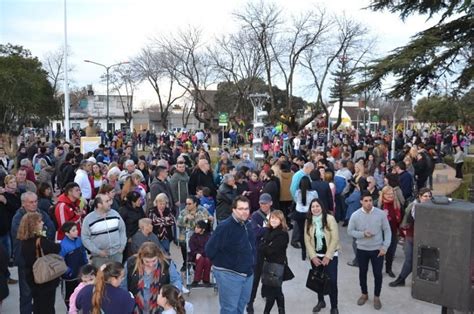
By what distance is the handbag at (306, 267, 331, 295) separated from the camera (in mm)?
6383

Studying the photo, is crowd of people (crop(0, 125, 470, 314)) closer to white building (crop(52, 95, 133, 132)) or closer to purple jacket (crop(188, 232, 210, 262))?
purple jacket (crop(188, 232, 210, 262))

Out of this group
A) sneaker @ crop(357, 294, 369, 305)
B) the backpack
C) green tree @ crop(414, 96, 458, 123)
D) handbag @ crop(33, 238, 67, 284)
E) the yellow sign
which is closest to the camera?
handbag @ crop(33, 238, 67, 284)

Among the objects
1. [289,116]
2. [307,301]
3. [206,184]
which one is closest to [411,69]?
[206,184]

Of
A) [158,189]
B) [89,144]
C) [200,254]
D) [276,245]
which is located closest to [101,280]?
[276,245]

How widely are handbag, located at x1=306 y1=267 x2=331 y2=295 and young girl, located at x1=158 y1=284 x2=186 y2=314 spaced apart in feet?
9.41

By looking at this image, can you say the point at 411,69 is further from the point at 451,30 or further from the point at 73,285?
the point at 73,285

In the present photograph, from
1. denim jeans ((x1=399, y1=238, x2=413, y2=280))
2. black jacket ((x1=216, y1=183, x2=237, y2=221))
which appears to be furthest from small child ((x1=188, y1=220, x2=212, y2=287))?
denim jeans ((x1=399, y1=238, x2=413, y2=280))

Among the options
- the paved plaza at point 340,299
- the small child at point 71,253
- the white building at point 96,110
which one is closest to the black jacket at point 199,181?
the paved plaza at point 340,299

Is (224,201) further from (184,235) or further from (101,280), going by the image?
(101,280)

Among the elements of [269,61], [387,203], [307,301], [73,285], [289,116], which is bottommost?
[307,301]

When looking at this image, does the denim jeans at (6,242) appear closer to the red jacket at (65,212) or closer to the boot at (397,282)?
the red jacket at (65,212)

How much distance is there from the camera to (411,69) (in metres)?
10.1

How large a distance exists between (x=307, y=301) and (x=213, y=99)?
5313cm

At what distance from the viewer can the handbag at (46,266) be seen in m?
5.30
